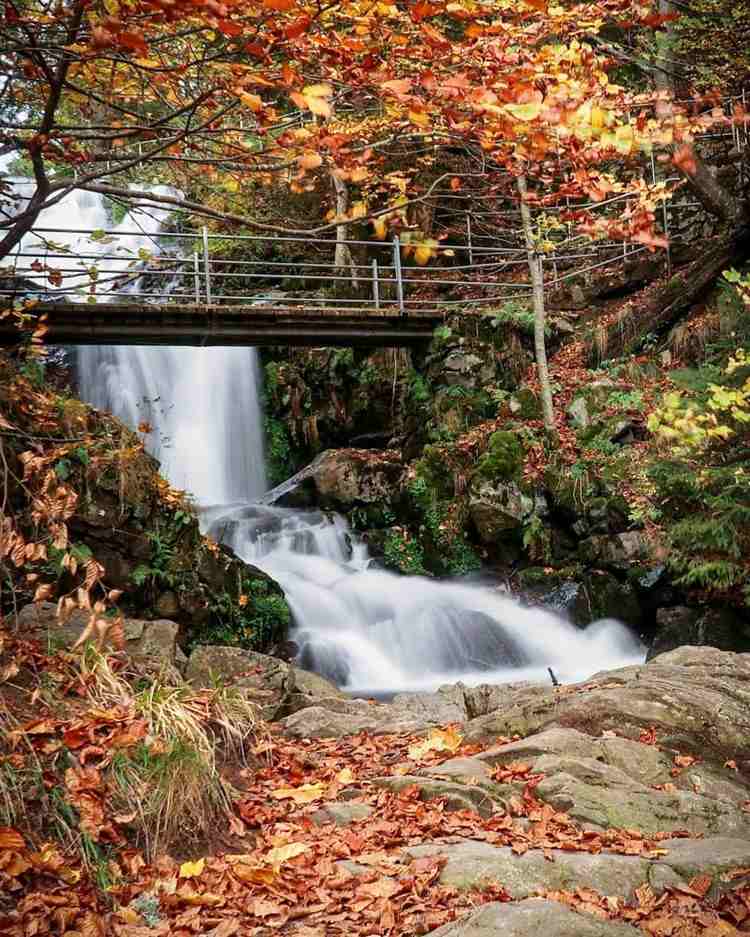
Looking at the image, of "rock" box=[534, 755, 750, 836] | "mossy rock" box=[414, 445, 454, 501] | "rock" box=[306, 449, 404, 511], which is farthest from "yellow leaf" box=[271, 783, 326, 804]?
"rock" box=[306, 449, 404, 511]

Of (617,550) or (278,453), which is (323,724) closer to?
(617,550)

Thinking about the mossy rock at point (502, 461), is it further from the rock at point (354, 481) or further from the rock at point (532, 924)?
the rock at point (532, 924)

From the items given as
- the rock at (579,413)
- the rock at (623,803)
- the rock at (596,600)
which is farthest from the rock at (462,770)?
the rock at (579,413)

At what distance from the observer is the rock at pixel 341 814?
12.5 ft

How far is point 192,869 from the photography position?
3320 millimetres

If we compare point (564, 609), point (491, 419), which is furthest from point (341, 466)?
point (564, 609)

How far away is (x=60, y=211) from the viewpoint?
23328 mm

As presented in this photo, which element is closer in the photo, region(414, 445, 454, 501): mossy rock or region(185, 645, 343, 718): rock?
region(185, 645, 343, 718): rock

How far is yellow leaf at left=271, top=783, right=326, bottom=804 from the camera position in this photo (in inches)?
164

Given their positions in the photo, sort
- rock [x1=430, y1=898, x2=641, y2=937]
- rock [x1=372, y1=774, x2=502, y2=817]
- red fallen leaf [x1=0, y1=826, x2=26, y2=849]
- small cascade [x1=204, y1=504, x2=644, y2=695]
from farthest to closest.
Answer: small cascade [x1=204, y1=504, x2=644, y2=695], rock [x1=372, y1=774, x2=502, y2=817], red fallen leaf [x1=0, y1=826, x2=26, y2=849], rock [x1=430, y1=898, x2=641, y2=937]

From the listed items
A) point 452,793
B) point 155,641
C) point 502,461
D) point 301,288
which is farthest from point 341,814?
point 301,288

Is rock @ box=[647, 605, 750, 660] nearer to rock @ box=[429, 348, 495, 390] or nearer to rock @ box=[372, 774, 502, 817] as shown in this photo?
rock @ box=[429, 348, 495, 390]

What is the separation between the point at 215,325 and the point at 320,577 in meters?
4.25

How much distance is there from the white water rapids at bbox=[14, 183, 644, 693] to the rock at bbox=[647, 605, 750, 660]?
1.47ft
